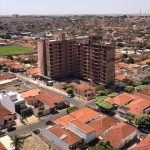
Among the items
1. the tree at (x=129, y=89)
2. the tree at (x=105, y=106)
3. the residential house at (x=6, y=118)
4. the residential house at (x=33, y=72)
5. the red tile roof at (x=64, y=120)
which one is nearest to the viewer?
the red tile roof at (x=64, y=120)

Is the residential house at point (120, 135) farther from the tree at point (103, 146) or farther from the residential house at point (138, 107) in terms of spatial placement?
the residential house at point (138, 107)

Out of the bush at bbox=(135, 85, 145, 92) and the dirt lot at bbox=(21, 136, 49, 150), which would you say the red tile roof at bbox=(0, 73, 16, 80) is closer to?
the bush at bbox=(135, 85, 145, 92)

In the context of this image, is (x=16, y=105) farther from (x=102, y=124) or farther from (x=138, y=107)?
(x=138, y=107)

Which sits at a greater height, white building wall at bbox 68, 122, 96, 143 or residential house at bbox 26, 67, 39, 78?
residential house at bbox 26, 67, 39, 78

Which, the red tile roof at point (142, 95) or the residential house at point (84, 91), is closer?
the red tile roof at point (142, 95)

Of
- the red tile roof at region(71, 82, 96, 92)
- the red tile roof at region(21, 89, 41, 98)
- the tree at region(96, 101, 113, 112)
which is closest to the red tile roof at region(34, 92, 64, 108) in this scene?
the red tile roof at region(21, 89, 41, 98)

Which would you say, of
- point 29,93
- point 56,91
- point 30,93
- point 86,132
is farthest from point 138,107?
point 29,93

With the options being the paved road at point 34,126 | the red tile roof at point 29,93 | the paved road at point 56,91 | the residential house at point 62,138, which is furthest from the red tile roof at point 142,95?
the red tile roof at point 29,93
